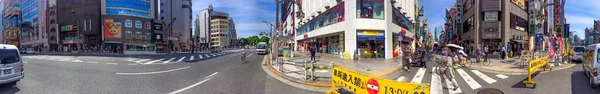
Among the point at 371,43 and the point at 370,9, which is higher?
the point at 370,9

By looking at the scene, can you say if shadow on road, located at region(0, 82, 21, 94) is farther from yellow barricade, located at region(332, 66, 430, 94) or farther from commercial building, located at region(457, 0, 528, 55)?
commercial building, located at region(457, 0, 528, 55)

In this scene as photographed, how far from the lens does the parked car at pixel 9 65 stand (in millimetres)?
6455

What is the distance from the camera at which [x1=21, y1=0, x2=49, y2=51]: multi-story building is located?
56969 millimetres

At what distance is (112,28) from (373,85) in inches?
2231

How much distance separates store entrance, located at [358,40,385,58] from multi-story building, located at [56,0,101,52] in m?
50.6

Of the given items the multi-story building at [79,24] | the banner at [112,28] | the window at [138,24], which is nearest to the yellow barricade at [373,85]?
the banner at [112,28]

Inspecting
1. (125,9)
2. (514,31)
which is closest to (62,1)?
(125,9)

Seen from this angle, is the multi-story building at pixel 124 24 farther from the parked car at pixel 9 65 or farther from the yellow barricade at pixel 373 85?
the yellow barricade at pixel 373 85

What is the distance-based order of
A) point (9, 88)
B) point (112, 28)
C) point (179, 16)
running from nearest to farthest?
point (9, 88) → point (112, 28) → point (179, 16)

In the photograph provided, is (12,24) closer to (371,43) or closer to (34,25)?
(34,25)

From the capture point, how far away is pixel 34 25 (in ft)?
202

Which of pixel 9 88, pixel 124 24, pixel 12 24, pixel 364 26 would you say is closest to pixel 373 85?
pixel 9 88

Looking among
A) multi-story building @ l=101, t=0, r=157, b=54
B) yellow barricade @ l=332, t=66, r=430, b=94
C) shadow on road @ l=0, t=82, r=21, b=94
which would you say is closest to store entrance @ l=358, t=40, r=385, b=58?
yellow barricade @ l=332, t=66, r=430, b=94

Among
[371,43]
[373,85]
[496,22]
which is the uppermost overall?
[496,22]
